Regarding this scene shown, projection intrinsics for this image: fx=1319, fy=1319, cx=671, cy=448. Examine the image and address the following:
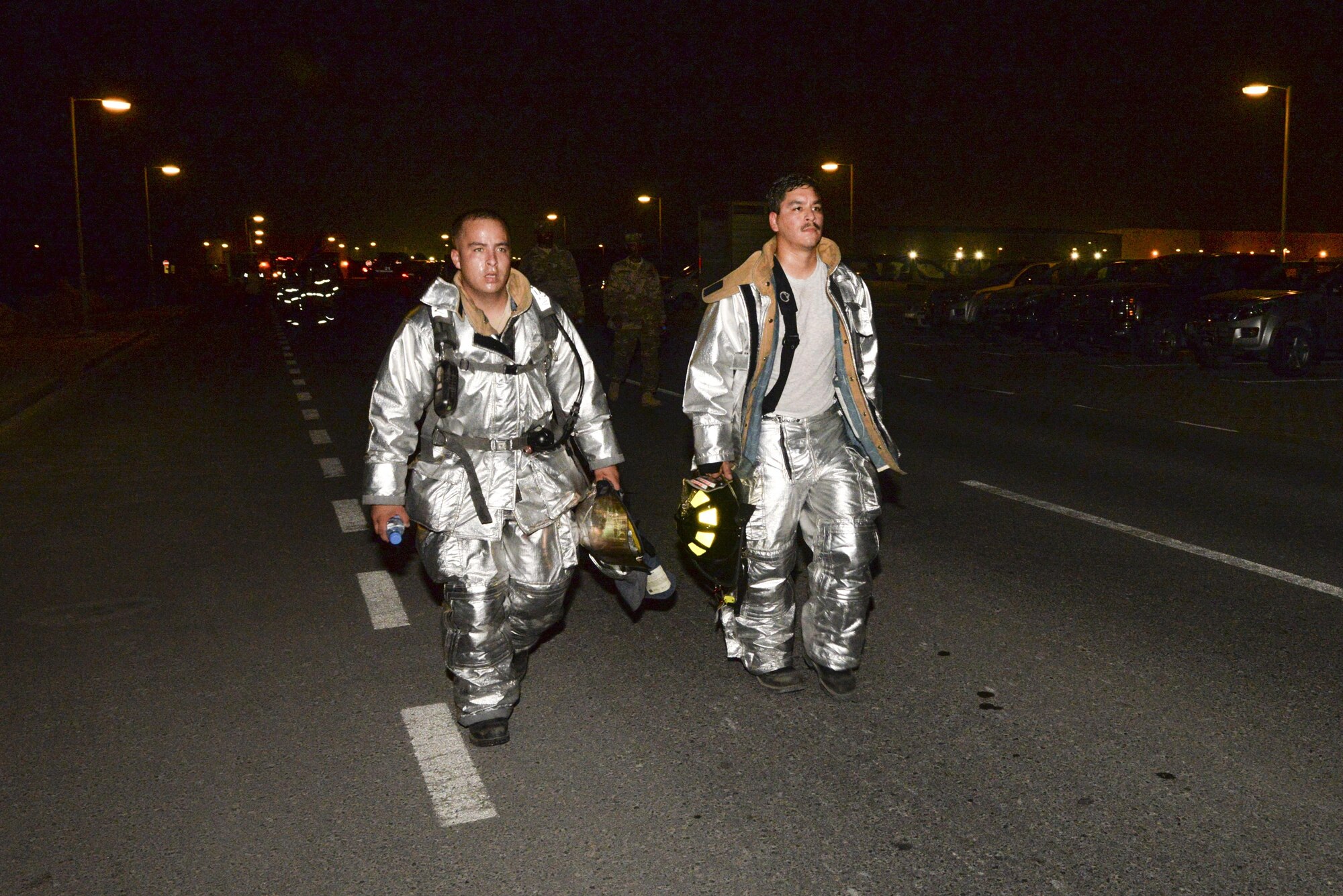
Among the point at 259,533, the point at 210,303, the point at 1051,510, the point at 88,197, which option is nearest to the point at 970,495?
the point at 1051,510

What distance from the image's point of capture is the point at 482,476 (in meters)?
4.15

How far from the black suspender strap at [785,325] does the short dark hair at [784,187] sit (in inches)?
8.5

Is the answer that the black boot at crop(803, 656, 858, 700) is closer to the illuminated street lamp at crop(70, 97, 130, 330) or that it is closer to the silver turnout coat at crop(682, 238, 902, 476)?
the silver turnout coat at crop(682, 238, 902, 476)

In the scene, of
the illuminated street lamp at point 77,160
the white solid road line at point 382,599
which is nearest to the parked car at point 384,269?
the illuminated street lamp at point 77,160

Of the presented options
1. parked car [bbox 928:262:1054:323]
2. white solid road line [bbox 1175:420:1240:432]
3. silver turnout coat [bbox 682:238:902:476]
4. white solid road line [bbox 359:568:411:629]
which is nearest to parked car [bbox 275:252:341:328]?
parked car [bbox 928:262:1054:323]

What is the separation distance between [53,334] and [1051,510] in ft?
89.1

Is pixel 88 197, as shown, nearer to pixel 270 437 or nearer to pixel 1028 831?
pixel 270 437

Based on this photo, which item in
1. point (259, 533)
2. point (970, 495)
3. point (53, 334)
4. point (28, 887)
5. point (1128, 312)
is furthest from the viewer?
point (53, 334)

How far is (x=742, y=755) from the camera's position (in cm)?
418

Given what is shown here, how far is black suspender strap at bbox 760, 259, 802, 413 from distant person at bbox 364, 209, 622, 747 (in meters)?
0.71

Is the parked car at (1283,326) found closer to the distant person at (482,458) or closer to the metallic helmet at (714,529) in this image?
the metallic helmet at (714,529)

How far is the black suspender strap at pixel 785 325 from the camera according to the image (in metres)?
4.54

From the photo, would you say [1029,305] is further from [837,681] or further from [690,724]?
[690,724]

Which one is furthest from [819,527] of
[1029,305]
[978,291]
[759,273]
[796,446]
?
[978,291]
